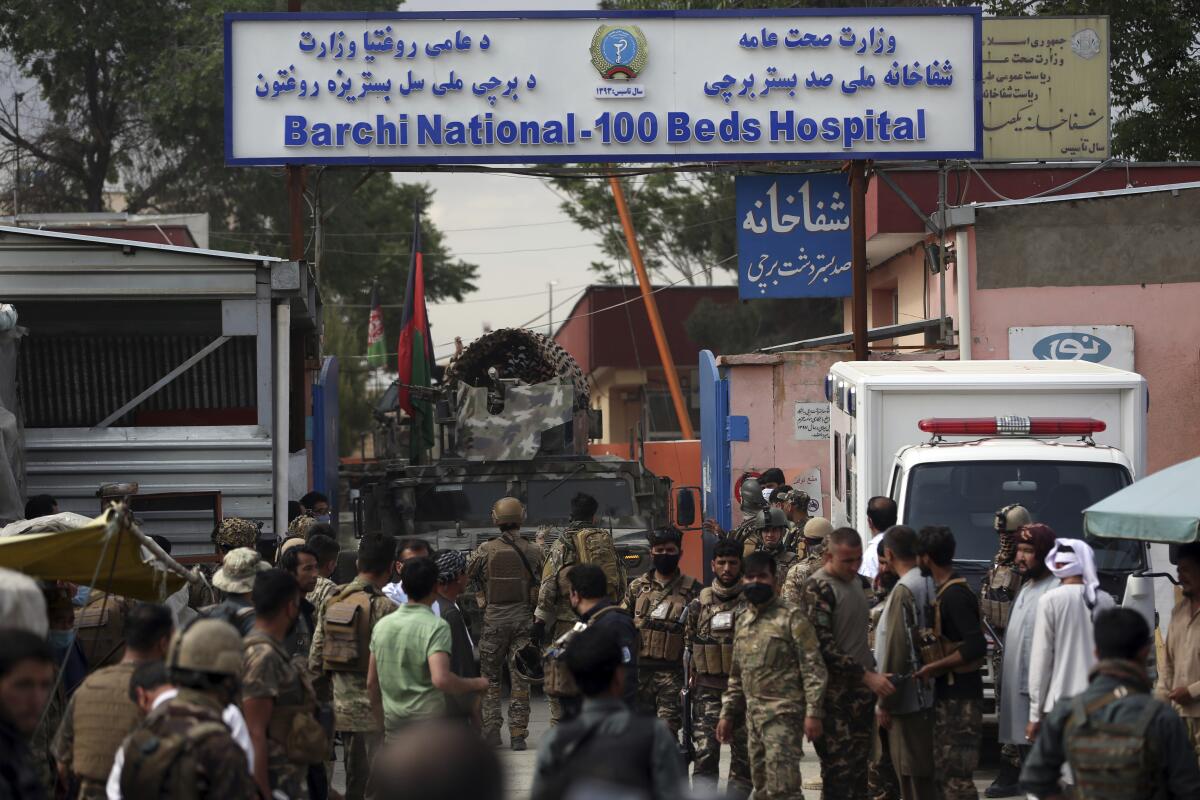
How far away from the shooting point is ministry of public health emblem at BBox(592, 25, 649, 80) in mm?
16953

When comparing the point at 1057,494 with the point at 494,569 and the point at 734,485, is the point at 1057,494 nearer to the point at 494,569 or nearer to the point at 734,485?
the point at 494,569

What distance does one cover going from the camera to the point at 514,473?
14648 millimetres

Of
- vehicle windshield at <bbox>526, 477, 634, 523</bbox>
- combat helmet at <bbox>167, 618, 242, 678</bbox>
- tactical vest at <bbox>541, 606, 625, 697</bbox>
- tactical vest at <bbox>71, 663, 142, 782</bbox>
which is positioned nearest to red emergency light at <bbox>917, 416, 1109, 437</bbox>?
tactical vest at <bbox>541, 606, 625, 697</bbox>

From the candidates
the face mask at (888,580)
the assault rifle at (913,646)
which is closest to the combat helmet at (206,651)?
the assault rifle at (913,646)

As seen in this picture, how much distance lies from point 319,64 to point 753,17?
4.57 m

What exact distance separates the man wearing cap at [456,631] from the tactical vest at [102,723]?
6.70 ft

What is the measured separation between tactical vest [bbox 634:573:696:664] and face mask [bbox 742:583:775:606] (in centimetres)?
130

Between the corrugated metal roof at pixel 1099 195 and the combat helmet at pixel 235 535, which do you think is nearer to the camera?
the combat helmet at pixel 235 535

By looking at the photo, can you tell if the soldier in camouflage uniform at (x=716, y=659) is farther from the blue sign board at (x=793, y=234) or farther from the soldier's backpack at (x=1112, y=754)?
the blue sign board at (x=793, y=234)

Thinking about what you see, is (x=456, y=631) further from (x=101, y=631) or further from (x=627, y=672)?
(x=101, y=631)

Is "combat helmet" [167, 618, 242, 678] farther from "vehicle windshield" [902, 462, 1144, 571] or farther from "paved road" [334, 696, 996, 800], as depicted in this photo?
"vehicle windshield" [902, 462, 1144, 571]

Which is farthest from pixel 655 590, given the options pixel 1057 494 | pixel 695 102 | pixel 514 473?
pixel 695 102

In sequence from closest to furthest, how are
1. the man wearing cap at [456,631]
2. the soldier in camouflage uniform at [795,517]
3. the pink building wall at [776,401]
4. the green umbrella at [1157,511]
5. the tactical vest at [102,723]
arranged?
the tactical vest at [102,723]
the green umbrella at [1157,511]
the man wearing cap at [456,631]
the soldier in camouflage uniform at [795,517]
the pink building wall at [776,401]

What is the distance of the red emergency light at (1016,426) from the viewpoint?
1091 cm
